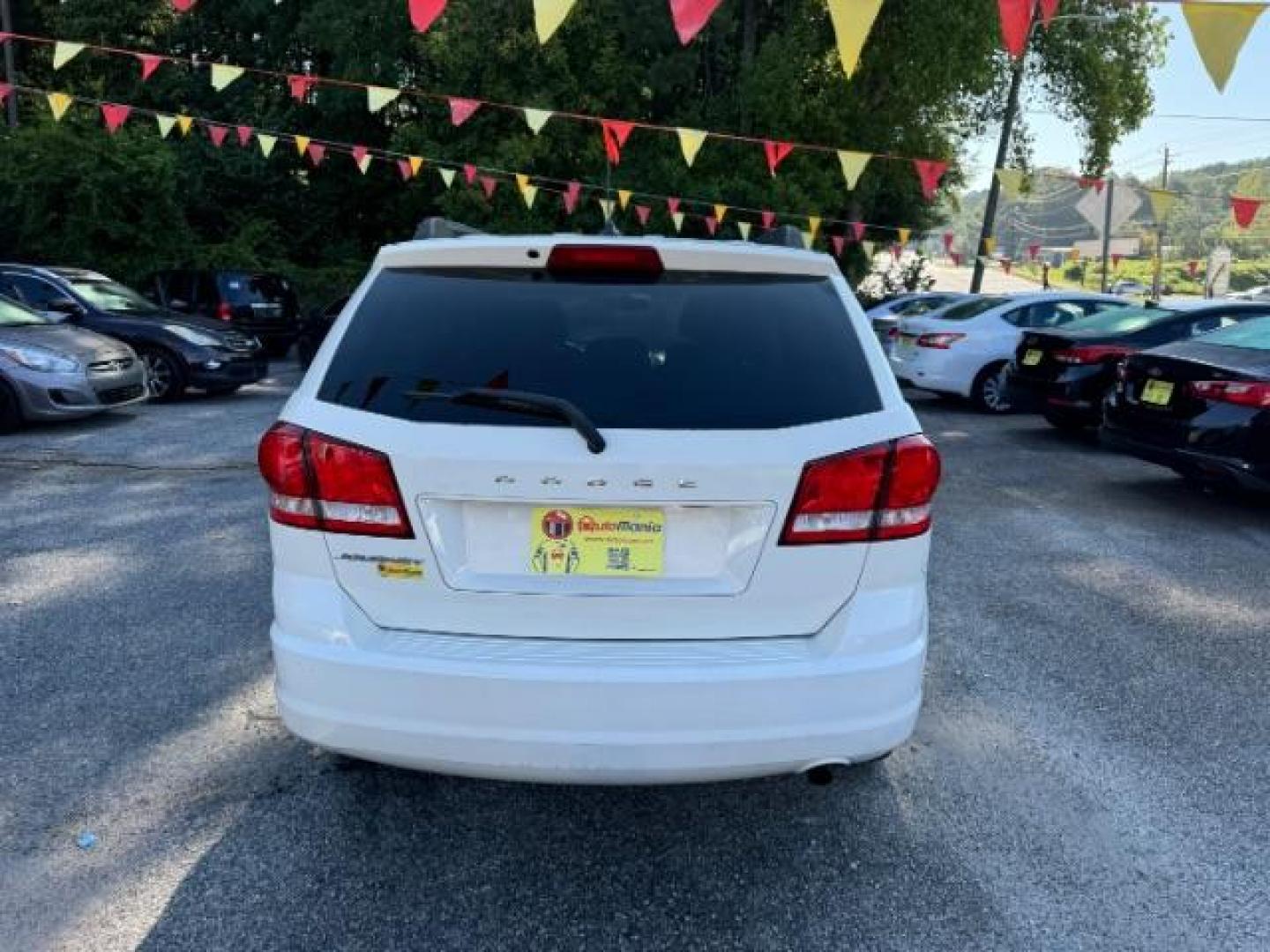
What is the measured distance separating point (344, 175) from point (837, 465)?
27083mm

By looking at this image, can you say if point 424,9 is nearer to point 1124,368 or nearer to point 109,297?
point 1124,368

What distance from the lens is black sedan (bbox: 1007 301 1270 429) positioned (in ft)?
32.1

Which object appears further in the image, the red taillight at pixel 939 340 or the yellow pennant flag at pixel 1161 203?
the yellow pennant flag at pixel 1161 203

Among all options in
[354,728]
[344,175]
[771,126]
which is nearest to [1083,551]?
[354,728]

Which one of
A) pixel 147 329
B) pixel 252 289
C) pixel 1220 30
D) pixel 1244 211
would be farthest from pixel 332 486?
pixel 252 289

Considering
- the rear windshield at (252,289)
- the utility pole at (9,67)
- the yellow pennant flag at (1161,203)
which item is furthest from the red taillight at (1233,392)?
the utility pole at (9,67)

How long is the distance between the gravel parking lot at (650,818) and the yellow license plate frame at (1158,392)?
7.69 feet

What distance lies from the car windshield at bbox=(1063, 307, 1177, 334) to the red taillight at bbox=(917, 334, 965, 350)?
5.67 ft

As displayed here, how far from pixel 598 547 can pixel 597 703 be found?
36cm

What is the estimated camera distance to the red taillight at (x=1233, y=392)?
21.0ft

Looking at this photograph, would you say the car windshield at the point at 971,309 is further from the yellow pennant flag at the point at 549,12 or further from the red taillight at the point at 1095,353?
the yellow pennant flag at the point at 549,12

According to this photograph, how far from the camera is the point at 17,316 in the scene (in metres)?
9.75

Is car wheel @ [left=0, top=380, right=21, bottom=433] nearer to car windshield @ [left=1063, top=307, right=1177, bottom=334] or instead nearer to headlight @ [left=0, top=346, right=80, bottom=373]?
headlight @ [left=0, top=346, right=80, bottom=373]

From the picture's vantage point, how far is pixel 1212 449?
6637mm
